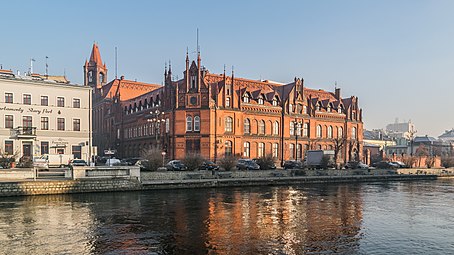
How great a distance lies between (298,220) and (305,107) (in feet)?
187

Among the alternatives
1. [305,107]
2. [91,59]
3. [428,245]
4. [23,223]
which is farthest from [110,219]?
[91,59]

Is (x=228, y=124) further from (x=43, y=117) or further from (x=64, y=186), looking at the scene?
(x=64, y=186)

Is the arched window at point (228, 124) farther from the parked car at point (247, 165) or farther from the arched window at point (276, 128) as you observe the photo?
the parked car at point (247, 165)

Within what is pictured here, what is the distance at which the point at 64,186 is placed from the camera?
33.0 meters

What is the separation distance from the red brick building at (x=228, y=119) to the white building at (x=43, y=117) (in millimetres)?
12751

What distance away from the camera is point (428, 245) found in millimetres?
17062

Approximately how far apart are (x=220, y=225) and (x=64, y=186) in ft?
62.5

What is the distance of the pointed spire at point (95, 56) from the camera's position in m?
111

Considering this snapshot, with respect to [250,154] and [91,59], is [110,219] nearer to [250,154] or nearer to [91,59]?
[250,154]

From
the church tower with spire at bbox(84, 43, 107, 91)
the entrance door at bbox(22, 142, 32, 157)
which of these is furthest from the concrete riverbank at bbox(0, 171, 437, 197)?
the church tower with spire at bbox(84, 43, 107, 91)

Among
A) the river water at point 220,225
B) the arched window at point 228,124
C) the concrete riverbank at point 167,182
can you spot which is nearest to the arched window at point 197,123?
the arched window at point 228,124

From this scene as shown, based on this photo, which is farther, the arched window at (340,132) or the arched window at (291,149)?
the arched window at (340,132)

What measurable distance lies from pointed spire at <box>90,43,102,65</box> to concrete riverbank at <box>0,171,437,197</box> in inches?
3221

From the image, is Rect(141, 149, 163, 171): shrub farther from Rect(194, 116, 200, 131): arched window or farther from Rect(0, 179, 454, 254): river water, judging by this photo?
Rect(194, 116, 200, 131): arched window
